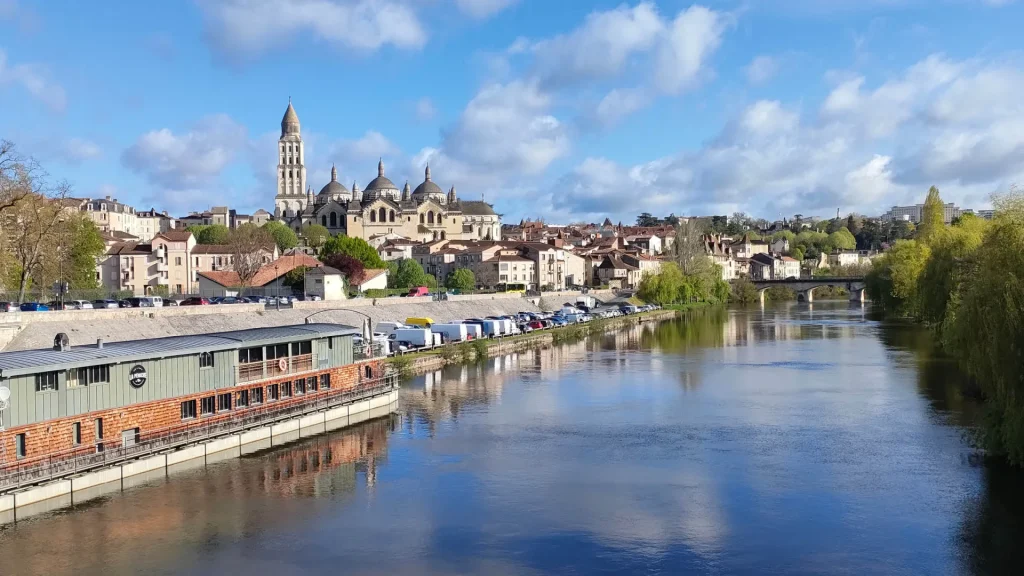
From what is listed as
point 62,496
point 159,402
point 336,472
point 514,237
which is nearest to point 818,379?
point 336,472

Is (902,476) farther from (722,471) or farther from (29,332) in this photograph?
(29,332)

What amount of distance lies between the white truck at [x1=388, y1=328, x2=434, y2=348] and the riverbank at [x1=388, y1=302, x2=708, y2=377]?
0.84 m

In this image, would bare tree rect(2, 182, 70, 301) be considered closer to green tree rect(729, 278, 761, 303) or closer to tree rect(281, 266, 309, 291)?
tree rect(281, 266, 309, 291)

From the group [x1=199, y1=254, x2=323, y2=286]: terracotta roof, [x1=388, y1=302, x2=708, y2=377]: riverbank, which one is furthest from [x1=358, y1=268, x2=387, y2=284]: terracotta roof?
[x1=388, y1=302, x2=708, y2=377]: riverbank

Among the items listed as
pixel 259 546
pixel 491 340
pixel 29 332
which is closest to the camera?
pixel 259 546

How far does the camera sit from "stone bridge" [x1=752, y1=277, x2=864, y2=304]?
10406 centimetres

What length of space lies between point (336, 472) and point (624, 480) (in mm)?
6768

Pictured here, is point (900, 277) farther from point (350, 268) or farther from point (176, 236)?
point (176, 236)

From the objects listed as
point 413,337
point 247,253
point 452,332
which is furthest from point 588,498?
point 247,253

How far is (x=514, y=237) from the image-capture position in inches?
5758

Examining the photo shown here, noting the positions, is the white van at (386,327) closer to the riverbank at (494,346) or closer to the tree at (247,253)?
the riverbank at (494,346)

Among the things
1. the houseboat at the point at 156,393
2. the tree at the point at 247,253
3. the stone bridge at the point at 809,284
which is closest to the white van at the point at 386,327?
the houseboat at the point at 156,393

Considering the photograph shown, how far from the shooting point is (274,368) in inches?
1064

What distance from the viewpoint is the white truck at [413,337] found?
145 feet
